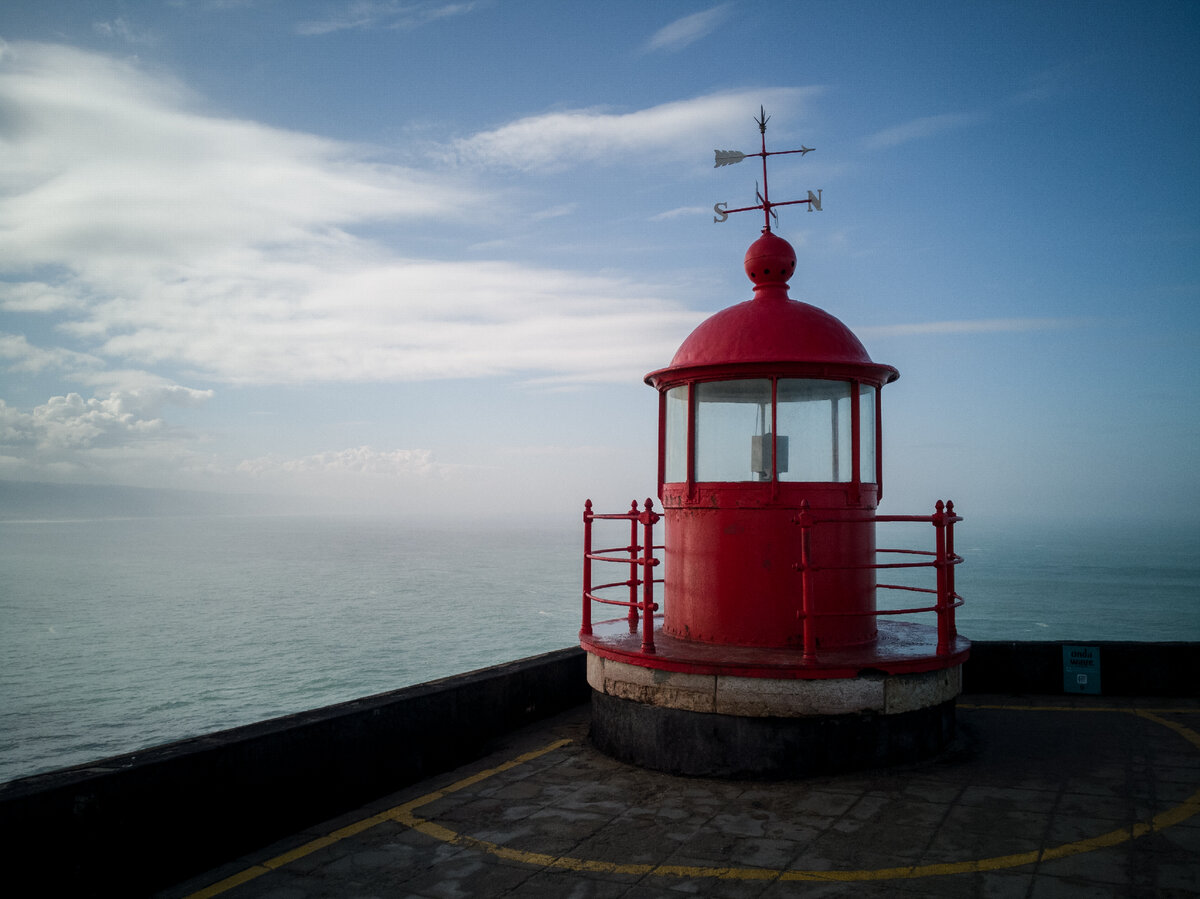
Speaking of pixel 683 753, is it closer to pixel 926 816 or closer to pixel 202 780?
pixel 926 816

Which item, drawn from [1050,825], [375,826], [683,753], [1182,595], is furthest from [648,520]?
[1182,595]

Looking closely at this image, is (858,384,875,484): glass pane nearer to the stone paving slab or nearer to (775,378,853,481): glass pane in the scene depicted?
(775,378,853,481): glass pane

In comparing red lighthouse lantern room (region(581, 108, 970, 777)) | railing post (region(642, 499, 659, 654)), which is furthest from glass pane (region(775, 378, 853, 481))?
railing post (region(642, 499, 659, 654))

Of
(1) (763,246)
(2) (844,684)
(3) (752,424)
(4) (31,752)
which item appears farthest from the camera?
(4) (31,752)

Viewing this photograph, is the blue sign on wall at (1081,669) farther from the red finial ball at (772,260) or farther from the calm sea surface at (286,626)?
the calm sea surface at (286,626)

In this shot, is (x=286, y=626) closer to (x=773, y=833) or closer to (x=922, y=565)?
(x=773, y=833)

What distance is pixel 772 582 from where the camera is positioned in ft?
23.2

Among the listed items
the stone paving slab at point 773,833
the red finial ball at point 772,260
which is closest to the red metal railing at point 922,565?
the stone paving slab at point 773,833

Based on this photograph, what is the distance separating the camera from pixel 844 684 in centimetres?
649

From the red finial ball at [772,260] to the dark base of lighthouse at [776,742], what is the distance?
13.4 feet

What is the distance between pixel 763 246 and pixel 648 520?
3.06 metres

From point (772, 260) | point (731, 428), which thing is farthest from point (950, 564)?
point (772, 260)

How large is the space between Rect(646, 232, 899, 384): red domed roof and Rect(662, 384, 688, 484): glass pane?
220 mm

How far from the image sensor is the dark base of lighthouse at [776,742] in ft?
21.2
